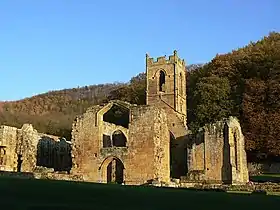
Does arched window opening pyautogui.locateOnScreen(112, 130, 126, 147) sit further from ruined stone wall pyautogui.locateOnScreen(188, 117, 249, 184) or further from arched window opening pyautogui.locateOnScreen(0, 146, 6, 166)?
Answer: arched window opening pyautogui.locateOnScreen(0, 146, 6, 166)

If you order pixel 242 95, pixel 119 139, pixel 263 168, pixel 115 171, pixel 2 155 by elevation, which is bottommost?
pixel 115 171

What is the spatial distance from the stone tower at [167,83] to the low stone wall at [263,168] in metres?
14.1

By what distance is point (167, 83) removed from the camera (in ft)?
188

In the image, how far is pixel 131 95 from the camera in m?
64.6

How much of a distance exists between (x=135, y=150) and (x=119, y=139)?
1190cm

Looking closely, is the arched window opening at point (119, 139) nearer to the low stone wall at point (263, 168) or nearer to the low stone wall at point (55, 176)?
the low stone wall at point (55, 176)

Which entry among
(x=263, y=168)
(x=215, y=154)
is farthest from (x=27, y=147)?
(x=263, y=168)

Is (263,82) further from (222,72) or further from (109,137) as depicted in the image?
(109,137)

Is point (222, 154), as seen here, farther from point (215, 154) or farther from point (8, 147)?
point (8, 147)

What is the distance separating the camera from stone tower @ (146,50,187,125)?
55875 mm

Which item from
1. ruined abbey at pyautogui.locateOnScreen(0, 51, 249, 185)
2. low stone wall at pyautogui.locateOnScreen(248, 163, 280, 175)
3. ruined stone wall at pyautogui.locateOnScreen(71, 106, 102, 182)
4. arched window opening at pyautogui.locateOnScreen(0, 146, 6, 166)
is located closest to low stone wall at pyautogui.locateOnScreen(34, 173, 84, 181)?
ruined abbey at pyautogui.locateOnScreen(0, 51, 249, 185)

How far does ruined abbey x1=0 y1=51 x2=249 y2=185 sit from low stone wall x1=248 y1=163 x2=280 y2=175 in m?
6.23

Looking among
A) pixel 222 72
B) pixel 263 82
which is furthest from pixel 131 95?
pixel 263 82

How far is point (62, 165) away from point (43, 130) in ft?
73.4
